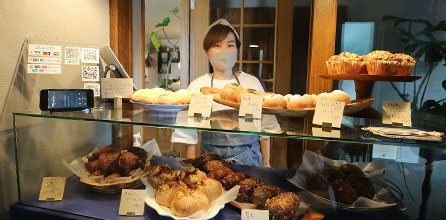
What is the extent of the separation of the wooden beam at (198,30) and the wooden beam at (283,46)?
0.70 meters

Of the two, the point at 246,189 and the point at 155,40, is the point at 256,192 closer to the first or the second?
the point at 246,189

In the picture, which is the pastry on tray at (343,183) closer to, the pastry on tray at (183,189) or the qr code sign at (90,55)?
the pastry on tray at (183,189)

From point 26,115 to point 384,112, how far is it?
58.9 inches

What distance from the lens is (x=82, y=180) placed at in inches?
56.1

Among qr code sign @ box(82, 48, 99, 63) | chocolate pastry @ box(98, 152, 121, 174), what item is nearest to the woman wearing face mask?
chocolate pastry @ box(98, 152, 121, 174)

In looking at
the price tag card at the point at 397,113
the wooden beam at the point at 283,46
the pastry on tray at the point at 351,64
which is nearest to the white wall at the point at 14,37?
the pastry on tray at the point at 351,64

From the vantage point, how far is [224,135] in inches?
74.0

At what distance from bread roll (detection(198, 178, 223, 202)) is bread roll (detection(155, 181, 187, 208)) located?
8cm

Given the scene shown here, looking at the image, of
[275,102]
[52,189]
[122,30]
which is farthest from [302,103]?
[122,30]

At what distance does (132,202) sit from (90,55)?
3.67 ft

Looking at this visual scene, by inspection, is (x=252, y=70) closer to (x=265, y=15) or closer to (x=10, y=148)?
(x=265, y=15)

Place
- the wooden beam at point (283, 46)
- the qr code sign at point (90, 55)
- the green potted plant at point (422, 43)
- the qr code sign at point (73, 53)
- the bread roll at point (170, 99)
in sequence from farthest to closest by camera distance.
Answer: the wooden beam at point (283, 46), the green potted plant at point (422, 43), the qr code sign at point (90, 55), the qr code sign at point (73, 53), the bread roll at point (170, 99)

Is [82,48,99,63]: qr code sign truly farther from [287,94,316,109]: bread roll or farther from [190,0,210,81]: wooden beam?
[287,94,316,109]: bread roll

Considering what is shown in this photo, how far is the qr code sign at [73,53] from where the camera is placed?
5.96 ft
